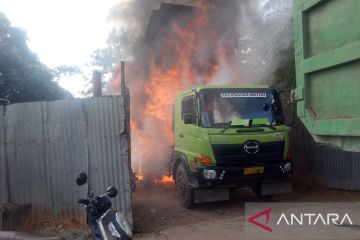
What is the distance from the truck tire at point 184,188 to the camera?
7.99 meters

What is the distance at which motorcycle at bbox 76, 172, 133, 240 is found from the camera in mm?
3840

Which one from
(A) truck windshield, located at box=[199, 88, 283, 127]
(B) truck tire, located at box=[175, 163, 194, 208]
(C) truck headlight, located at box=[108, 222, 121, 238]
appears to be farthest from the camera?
(B) truck tire, located at box=[175, 163, 194, 208]

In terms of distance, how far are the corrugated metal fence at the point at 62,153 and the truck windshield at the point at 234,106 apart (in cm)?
182

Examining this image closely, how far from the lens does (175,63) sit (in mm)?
13352

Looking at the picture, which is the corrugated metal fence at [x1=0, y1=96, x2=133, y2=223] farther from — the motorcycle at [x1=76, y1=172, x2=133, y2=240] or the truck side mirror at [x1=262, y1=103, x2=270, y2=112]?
the truck side mirror at [x1=262, y1=103, x2=270, y2=112]

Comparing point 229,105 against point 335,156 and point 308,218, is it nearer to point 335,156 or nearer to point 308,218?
point 308,218

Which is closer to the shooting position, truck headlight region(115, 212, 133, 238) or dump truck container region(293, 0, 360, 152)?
dump truck container region(293, 0, 360, 152)

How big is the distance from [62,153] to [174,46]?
7.51 meters

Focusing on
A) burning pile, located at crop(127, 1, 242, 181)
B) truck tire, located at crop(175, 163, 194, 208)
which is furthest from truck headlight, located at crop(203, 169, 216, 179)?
burning pile, located at crop(127, 1, 242, 181)

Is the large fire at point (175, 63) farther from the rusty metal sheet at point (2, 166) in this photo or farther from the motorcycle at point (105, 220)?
the motorcycle at point (105, 220)

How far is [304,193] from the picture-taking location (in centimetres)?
934

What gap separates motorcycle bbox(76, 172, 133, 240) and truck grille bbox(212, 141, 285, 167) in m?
3.56

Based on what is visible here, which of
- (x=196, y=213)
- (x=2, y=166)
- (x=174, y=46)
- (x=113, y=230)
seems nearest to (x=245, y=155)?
(x=196, y=213)

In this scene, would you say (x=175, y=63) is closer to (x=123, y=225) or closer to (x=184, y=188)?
(x=184, y=188)
